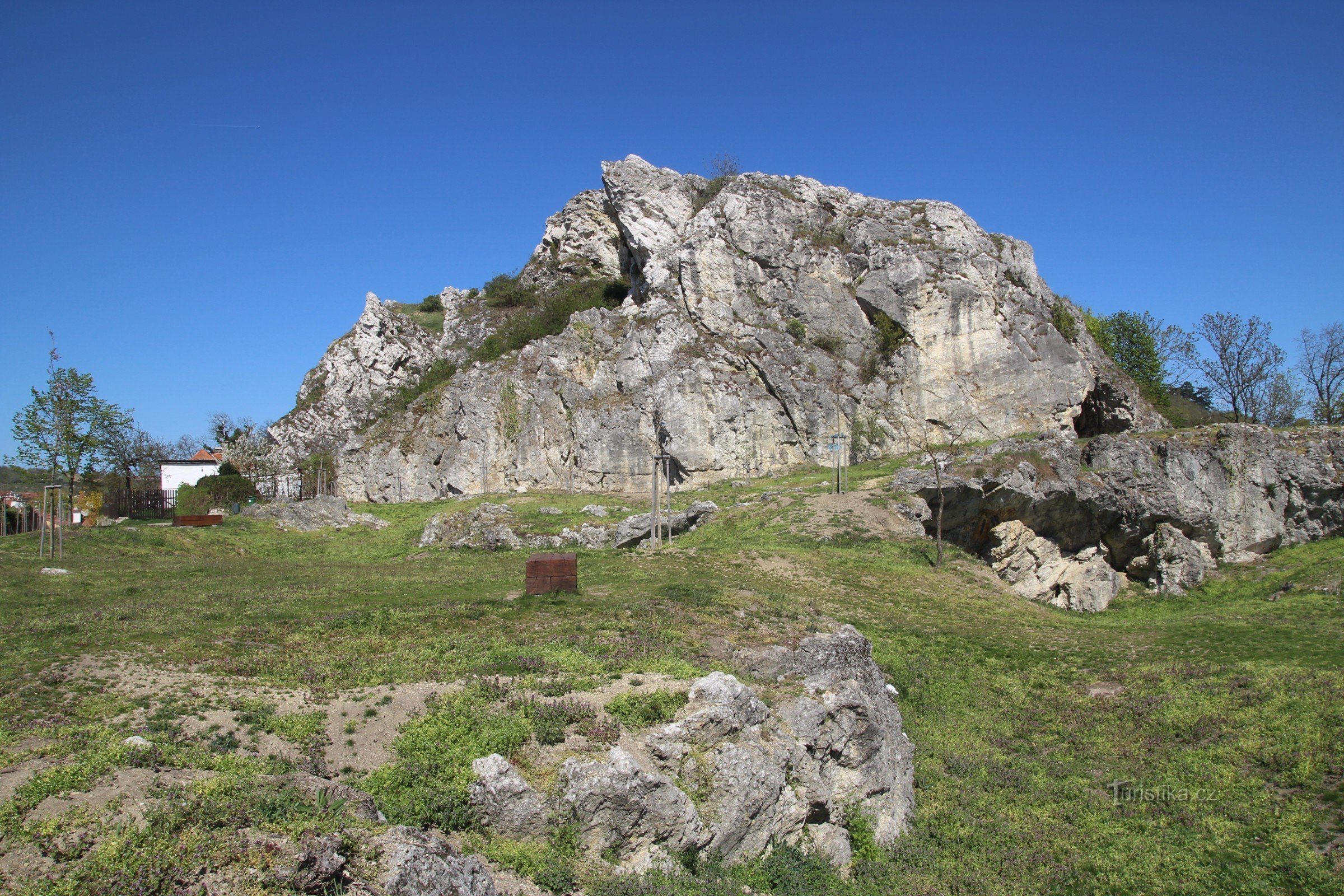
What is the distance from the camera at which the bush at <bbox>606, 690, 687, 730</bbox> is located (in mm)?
11891

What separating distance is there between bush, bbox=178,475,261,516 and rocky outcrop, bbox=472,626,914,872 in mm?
45744

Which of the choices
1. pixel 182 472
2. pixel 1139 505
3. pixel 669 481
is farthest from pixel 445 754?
pixel 182 472

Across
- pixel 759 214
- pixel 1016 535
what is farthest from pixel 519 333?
pixel 1016 535

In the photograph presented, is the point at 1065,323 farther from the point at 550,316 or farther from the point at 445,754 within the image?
the point at 445,754

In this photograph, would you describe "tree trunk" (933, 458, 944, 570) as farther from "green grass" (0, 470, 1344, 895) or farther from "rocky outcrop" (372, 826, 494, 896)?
"rocky outcrop" (372, 826, 494, 896)

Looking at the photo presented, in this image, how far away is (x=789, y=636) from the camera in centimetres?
1836

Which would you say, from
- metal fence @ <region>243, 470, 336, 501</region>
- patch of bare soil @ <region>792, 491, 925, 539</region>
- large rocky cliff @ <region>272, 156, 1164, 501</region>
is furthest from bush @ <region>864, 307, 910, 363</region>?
metal fence @ <region>243, 470, 336, 501</region>

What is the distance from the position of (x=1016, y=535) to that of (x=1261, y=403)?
35.7 m

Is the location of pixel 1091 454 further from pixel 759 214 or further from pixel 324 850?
pixel 324 850

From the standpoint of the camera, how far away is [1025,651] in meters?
21.2

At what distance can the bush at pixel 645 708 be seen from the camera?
11891 millimetres

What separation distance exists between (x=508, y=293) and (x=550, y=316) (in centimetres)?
919

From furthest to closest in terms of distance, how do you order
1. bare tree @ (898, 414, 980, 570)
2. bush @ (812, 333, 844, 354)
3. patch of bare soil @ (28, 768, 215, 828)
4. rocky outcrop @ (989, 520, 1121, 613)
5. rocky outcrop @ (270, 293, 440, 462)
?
1. rocky outcrop @ (270, 293, 440, 462)
2. bush @ (812, 333, 844, 354)
3. bare tree @ (898, 414, 980, 570)
4. rocky outcrop @ (989, 520, 1121, 613)
5. patch of bare soil @ (28, 768, 215, 828)

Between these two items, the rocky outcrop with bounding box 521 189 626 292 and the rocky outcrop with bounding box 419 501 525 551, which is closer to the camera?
the rocky outcrop with bounding box 419 501 525 551
